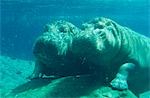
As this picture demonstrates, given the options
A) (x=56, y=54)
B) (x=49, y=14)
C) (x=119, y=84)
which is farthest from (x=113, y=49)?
(x=49, y=14)

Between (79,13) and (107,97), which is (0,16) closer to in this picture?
(79,13)

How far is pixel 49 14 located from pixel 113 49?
34936 mm

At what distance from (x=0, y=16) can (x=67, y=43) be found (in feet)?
124

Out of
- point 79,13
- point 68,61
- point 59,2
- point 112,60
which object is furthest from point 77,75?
point 79,13

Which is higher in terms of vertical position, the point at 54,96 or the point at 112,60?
the point at 112,60

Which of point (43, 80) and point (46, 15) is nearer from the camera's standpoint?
point (43, 80)

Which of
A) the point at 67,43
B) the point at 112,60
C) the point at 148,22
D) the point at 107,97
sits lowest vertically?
the point at 107,97

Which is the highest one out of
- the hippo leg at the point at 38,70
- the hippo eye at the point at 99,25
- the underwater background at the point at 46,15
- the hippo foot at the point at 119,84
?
the underwater background at the point at 46,15

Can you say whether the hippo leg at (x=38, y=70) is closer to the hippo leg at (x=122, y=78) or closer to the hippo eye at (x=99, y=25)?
the hippo eye at (x=99, y=25)

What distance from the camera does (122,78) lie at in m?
8.04

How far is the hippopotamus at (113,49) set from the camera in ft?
24.9

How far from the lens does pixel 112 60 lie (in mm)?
8508

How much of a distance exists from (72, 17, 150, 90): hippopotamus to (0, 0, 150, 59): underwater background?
23164 mm

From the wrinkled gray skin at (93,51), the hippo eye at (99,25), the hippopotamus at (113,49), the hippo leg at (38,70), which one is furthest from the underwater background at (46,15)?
the hippo eye at (99,25)
